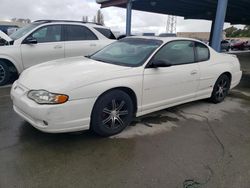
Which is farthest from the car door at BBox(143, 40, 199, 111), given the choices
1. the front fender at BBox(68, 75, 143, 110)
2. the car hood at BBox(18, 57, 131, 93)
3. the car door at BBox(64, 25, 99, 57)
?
the car door at BBox(64, 25, 99, 57)

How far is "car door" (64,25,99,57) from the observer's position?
6.73m

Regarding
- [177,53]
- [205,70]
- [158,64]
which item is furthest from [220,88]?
[158,64]

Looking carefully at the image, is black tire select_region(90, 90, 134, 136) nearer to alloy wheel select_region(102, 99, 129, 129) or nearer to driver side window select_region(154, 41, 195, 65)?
alloy wheel select_region(102, 99, 129, 129)

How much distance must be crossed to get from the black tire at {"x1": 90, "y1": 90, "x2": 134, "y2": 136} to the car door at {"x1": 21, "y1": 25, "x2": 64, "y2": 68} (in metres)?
3.71

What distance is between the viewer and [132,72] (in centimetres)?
358

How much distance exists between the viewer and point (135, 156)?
3021mm

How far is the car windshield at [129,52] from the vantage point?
153 inches

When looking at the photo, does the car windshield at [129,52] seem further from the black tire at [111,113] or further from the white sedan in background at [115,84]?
the black tire at [111,113]

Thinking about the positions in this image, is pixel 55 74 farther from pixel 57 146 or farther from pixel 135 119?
pixel 135 119

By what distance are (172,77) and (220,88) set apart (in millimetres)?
1818

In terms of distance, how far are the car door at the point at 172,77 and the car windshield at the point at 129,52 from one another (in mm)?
165

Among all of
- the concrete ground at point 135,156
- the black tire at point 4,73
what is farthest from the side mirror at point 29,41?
the concrete ground at point 135,156

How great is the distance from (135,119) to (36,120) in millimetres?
1743

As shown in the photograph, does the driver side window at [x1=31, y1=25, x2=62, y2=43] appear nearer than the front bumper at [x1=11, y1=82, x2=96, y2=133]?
No
